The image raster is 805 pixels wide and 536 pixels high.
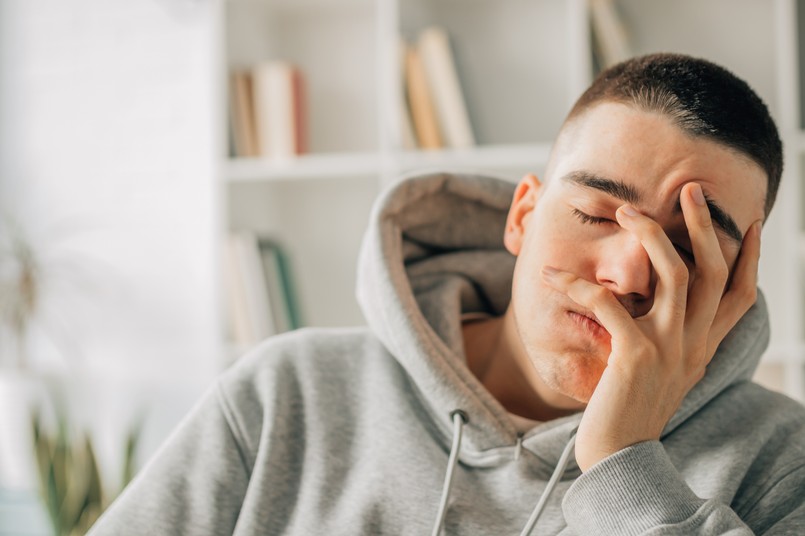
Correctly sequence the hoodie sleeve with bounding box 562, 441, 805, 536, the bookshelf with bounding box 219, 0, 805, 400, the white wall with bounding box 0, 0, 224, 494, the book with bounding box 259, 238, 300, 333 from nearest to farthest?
the hoodie sleeve with bounding box 562, 441, 805, 536
the bookshelf with bounding box 219, 0, 805, 400
the book with bounding box 259, 238, 300, 333
the white wall with bounding box 0, 0, 224, 494

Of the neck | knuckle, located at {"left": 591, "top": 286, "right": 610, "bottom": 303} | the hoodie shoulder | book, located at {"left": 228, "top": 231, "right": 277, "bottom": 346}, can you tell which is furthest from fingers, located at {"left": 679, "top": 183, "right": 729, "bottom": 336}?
book, located at {"left": 228, "top": 231, "right": 277, "bottom": 346}

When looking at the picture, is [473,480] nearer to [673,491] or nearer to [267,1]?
[673,491]

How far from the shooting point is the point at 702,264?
36.8 inches

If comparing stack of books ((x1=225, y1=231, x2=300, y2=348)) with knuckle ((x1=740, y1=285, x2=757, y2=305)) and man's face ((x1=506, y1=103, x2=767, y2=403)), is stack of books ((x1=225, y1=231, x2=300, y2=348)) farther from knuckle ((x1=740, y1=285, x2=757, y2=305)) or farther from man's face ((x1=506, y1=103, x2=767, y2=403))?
knuckle ((x1=740, y1=285, x2=757, y2=305))

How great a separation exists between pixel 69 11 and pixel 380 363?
8.43ft

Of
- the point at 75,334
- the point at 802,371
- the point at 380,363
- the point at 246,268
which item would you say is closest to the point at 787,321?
the point at 802,371

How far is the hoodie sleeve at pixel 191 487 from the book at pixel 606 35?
1726 mm

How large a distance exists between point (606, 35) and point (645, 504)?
1853mm

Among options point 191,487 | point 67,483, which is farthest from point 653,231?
point 67,483

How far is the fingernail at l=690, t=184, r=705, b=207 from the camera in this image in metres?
0.92

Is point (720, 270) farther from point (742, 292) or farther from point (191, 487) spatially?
point (191, 487)

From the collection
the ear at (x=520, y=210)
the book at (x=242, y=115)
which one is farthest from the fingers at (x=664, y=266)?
the book at (x=242, y=115)

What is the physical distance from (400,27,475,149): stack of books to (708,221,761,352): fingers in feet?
5.10

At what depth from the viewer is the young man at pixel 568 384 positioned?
2.99 ft
